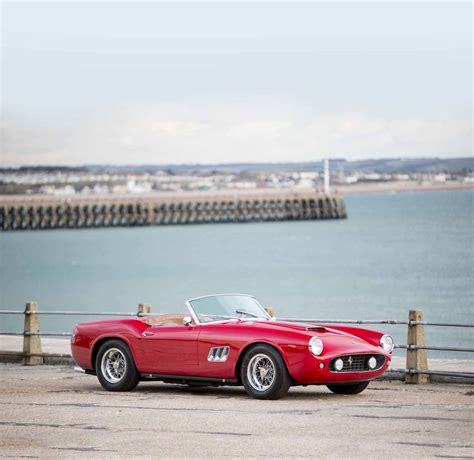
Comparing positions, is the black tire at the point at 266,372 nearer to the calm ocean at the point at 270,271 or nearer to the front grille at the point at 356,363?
the front grille at the point at 356,363

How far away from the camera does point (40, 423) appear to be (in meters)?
12.6

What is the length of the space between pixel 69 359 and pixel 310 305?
127 feet

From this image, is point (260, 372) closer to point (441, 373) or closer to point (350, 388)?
point (350, 388)

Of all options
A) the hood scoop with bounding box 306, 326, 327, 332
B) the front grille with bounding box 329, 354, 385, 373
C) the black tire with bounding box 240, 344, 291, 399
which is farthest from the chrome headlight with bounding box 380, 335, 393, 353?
the black tire with bounding box 240, 344, 291, 399

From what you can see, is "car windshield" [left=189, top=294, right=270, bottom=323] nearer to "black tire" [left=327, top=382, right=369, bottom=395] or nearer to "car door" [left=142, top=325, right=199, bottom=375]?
"car door" [left=142, top=325, right=199, bottom=375]

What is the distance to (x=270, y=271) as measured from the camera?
8556cm

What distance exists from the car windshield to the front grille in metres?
1.37

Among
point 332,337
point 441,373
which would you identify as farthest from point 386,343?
point 441,373

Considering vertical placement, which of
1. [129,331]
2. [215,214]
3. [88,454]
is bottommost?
[88,454]

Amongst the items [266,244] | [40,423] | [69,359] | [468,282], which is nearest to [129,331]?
[40,423]

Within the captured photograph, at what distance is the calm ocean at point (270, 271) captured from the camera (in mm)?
57000

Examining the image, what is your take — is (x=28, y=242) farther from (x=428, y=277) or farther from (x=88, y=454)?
(x=88, y=454)

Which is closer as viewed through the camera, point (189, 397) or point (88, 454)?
point (88, 454)

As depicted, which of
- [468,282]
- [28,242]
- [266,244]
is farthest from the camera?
[28,242]
